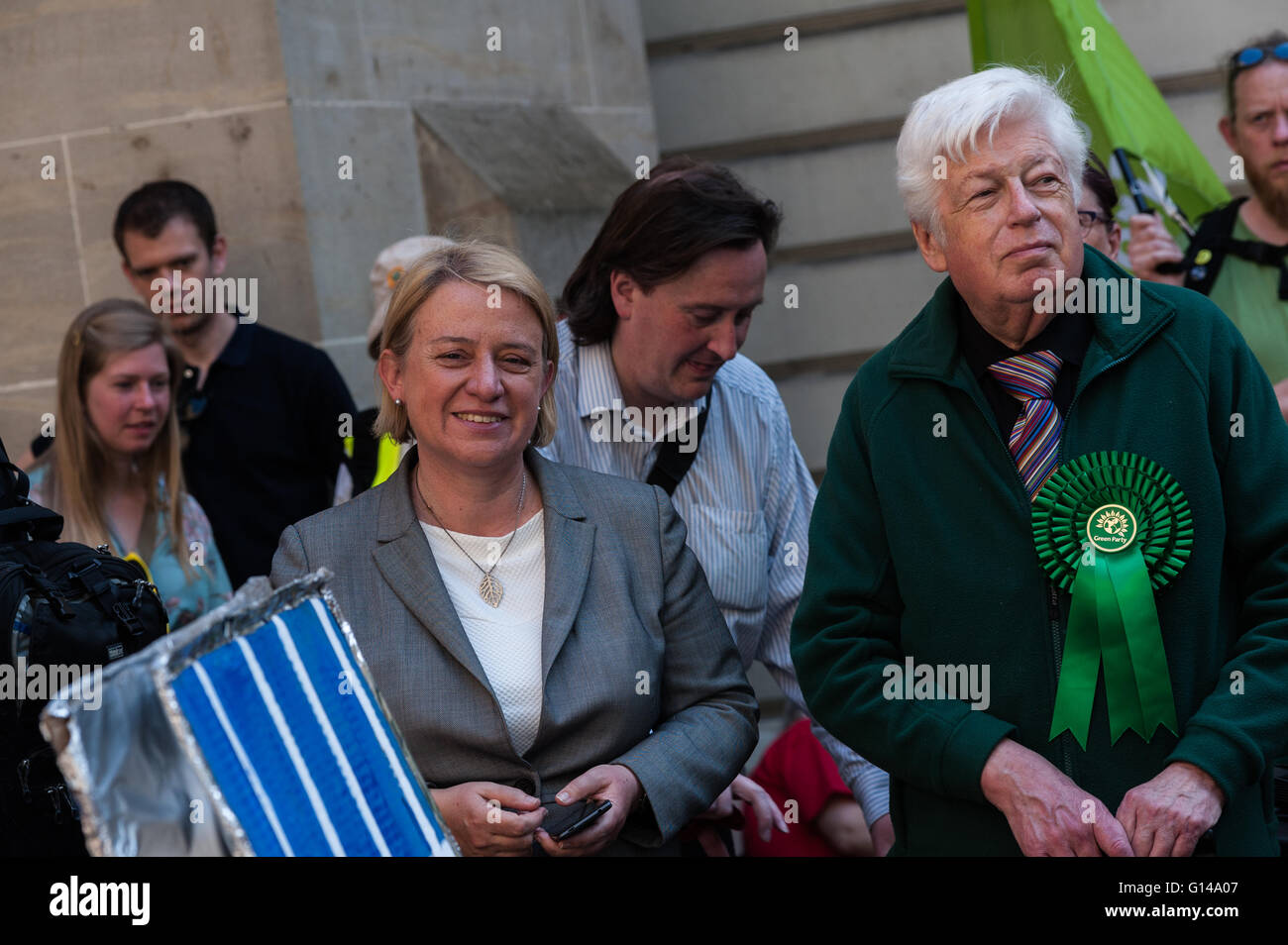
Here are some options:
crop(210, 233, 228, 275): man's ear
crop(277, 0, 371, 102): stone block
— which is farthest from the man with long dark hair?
crop(277, 0, 371, 102): stone block

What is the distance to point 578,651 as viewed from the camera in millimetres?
2775

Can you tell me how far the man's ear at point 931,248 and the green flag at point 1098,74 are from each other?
7.01ft

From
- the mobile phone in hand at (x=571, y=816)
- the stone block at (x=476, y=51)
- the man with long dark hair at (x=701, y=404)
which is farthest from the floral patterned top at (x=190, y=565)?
the stone block at (x=476, y=51)

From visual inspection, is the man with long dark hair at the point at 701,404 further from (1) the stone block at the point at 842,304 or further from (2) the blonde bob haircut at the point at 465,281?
(1) the stone block at the point at 842,304

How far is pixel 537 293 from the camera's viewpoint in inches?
114

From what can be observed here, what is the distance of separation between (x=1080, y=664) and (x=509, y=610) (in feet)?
3.46

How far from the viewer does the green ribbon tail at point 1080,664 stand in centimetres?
241

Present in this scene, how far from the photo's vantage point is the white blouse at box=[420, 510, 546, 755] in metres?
2.74

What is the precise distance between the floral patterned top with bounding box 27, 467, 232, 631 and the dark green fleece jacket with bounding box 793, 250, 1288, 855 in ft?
7.58

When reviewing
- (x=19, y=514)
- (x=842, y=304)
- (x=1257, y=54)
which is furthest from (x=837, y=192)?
(x=19, y=514)

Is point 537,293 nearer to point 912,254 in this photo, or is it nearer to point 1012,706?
point 1012,706

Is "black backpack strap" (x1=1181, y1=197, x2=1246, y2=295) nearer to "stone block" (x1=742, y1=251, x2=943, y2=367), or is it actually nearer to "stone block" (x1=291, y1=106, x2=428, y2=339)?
"stone block" (x1=291, y1=106, x2=428, y2=339)
